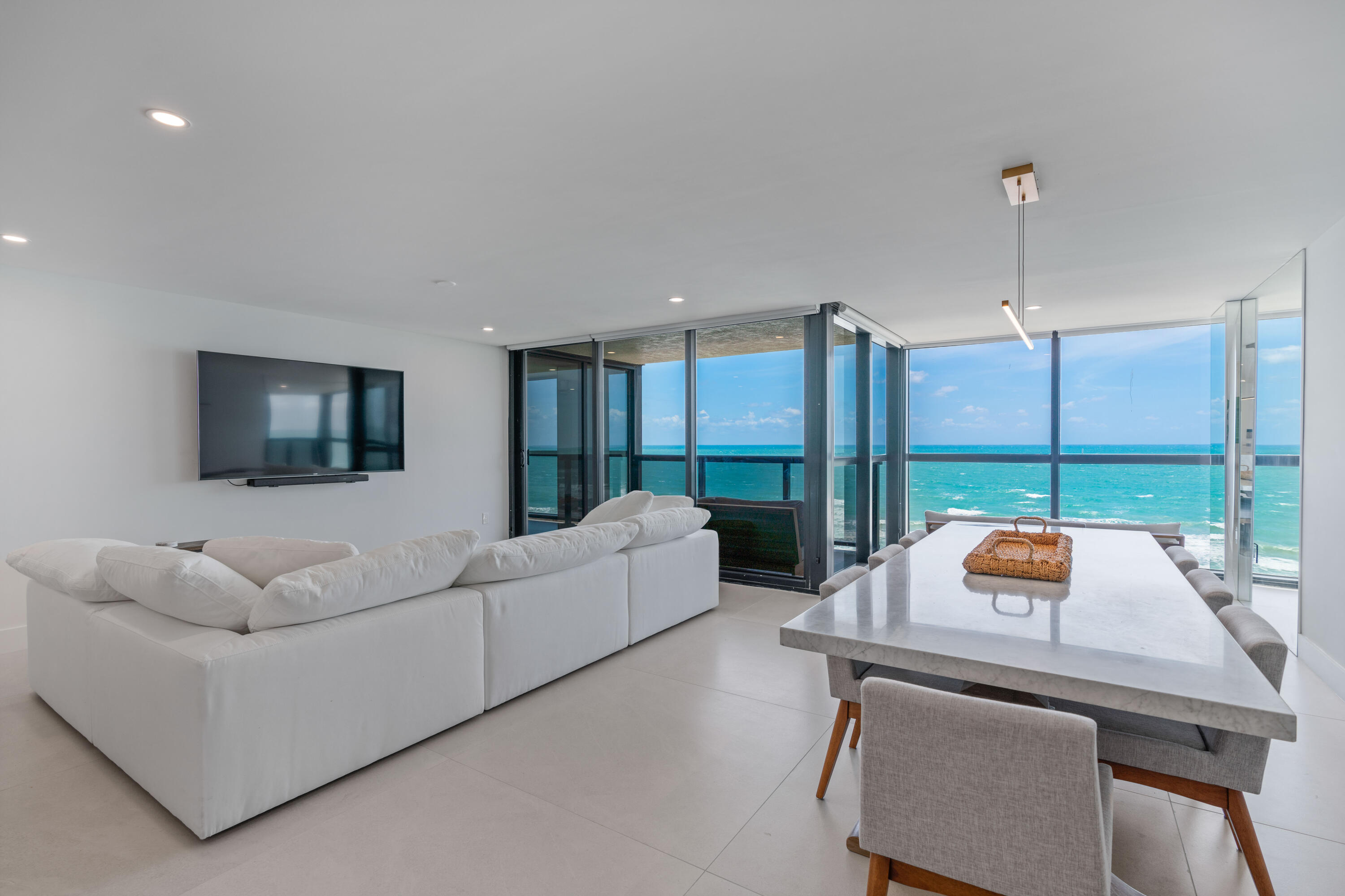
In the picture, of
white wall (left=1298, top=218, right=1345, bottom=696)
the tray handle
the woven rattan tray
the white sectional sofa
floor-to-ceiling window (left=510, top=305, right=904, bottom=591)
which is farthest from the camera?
floor-to-ceiling window (left=510, top=305, right=904, bottom=591)

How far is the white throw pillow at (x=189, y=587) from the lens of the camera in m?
2.03

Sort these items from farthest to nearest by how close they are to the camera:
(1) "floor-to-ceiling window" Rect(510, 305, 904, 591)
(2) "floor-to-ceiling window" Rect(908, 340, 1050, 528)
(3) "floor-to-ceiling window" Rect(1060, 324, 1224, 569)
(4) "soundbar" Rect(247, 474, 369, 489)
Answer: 1. (2) "floor-to-ceiling window" Rect(908, 340, 1050, 528)
2. (3) "floor-to-ceiling window" Rect(1060, 324, 1224, 569)
3. (1) "floor-to-ceiling window" Rect(510, 305, 904, 591)
4. (4) "soundbar" Rect(247, 474, 369, 489)

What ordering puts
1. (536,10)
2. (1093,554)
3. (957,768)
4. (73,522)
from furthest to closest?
(73,522)
(1093,554)
(536,10)
(957,768)

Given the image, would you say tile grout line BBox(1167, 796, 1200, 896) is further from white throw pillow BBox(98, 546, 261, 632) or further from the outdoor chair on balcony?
the outdoor chair on balcony

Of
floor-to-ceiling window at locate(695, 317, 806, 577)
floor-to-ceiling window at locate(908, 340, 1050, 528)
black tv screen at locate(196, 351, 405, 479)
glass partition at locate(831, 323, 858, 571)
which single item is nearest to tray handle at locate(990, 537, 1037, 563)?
glass partition at locate(831, 323, 858, 571)

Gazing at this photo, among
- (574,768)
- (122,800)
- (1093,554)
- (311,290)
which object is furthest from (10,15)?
(1093,554)

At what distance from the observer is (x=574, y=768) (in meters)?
2.28

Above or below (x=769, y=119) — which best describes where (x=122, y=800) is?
below

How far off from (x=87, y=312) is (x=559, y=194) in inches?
144

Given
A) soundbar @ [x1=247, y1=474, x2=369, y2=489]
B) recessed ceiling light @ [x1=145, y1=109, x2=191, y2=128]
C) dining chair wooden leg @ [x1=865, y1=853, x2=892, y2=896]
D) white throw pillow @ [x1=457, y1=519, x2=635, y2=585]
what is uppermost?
recessed ceiling light @ [x1=145, y1=109, x2=191, y2=128]

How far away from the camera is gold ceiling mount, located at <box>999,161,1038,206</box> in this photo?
2395 mm

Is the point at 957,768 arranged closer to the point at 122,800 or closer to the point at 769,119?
the point at 769,119

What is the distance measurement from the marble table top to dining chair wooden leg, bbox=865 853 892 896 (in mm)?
394

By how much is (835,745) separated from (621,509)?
2464 millimetres
